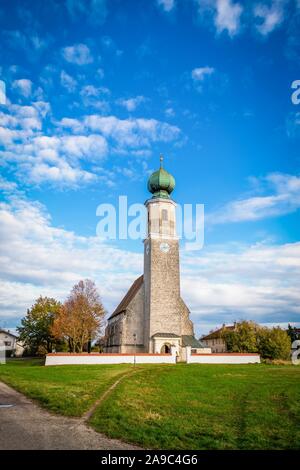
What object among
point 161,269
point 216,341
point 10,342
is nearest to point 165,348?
point 161,269

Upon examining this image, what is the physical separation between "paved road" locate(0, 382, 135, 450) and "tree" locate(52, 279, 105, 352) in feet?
90.6

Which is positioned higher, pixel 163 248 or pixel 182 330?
Answer: pixel 163 248

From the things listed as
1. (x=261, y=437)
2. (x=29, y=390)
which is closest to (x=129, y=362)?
(x=29, y=390)

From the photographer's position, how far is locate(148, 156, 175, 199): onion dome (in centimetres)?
4325

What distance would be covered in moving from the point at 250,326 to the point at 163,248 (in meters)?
14.7

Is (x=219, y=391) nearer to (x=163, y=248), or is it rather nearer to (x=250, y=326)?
(x=163, y=248)

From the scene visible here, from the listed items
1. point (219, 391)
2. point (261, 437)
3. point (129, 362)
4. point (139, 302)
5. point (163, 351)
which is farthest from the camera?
point (139, 302)

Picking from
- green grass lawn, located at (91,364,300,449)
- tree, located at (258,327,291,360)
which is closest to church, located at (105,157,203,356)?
tree, located at (258,327,291,360)

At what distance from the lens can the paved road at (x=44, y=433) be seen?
7.19 metres

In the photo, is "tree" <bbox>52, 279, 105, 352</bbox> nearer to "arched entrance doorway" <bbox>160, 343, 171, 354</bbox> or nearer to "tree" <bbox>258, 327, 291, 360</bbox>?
"arched entrance doorway" <bbox>160, 343, 171, 354</bbox>

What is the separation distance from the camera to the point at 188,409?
1094 cm

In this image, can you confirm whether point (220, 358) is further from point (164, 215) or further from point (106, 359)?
point (164, 215)

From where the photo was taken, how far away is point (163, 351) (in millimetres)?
37500

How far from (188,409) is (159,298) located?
28.4m
